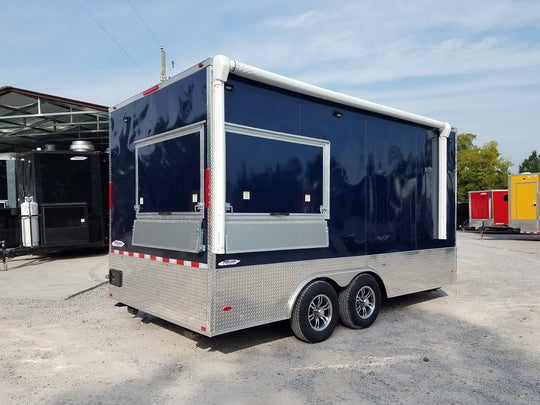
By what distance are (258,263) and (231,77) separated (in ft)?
5.96

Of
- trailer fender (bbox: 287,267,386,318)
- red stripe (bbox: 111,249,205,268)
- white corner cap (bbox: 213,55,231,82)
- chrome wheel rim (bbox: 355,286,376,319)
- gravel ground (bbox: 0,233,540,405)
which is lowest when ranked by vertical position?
gravel ground (bbox: 0,233,540,405)

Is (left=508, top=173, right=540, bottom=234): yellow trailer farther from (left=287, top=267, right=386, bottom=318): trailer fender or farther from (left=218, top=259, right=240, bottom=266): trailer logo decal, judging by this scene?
(left=218, top=259, right=240, bottom=266): trailer logo decal

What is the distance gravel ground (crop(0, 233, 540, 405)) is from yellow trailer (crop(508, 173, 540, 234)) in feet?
36.8

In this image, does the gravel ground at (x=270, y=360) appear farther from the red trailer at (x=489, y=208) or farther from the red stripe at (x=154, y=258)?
the red trailer at (x=489, y=208)

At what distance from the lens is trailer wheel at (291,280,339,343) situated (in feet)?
15.5

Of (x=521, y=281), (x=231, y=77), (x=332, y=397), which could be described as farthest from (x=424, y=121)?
(x=521, y=281)

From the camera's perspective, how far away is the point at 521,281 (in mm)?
8828

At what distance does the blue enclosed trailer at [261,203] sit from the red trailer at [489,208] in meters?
16.7

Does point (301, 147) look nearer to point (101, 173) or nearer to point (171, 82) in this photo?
point (171, 82)

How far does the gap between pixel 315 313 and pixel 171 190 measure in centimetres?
209

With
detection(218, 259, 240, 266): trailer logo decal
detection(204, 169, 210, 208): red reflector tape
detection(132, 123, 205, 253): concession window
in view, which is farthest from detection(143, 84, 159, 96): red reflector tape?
detection(218, 259, 240, 266): trailer logo decal

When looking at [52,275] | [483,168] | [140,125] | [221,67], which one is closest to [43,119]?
[52,275]

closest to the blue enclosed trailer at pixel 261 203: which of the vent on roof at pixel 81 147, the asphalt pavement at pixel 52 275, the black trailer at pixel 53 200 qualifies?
the asphalt pavement at pixel 52 275

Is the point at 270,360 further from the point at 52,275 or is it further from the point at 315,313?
the point at 52,275
